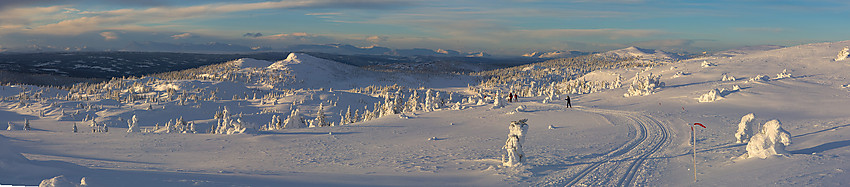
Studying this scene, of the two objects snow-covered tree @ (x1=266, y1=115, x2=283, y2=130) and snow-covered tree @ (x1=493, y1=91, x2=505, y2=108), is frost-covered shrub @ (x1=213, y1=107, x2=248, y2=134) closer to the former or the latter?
snow-covered tree @ (x1=266, y1=115, x2=283, y2=130)

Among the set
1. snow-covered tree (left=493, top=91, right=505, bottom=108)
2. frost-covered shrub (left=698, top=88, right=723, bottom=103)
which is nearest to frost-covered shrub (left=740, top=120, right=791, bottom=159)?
snow-covered tree (left=493, top=91, right=505, bottom=108)

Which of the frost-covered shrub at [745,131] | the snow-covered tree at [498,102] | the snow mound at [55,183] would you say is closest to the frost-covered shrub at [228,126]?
the snow mound at [55,183]

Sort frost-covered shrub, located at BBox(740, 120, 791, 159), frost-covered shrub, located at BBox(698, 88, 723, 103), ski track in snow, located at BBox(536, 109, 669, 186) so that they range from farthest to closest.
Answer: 1. frost-covered shrub, located at BBox(698, 88, 723, 103)
2. frost-covered shrub, located at BBox(740, 120, 791, 159)
3. ski track in snow, located at BBox(536, 109, 669, 186)

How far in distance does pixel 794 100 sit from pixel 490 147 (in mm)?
40471

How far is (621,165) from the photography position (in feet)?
67.5

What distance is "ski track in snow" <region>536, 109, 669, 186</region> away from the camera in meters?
18.0

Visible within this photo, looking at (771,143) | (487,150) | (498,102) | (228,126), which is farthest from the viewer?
(228,126)

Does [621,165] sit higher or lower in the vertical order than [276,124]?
higher

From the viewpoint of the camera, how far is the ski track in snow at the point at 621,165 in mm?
17953

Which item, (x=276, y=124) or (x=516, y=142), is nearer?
(x=516, y=142)

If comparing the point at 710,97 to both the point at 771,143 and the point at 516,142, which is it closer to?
the point at 771,143

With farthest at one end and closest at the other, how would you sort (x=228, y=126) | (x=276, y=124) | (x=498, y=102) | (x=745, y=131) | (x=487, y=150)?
(x=276, y=124), (x=228, y=126), (x=498, y=102), (x=487, y=150), (x=745, y=131)

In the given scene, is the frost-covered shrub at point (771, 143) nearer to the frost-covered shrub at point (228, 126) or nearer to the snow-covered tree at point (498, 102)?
the snow-covered tree at point (498, 102)

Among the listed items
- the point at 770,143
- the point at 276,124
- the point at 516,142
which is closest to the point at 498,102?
the point at 516,142
